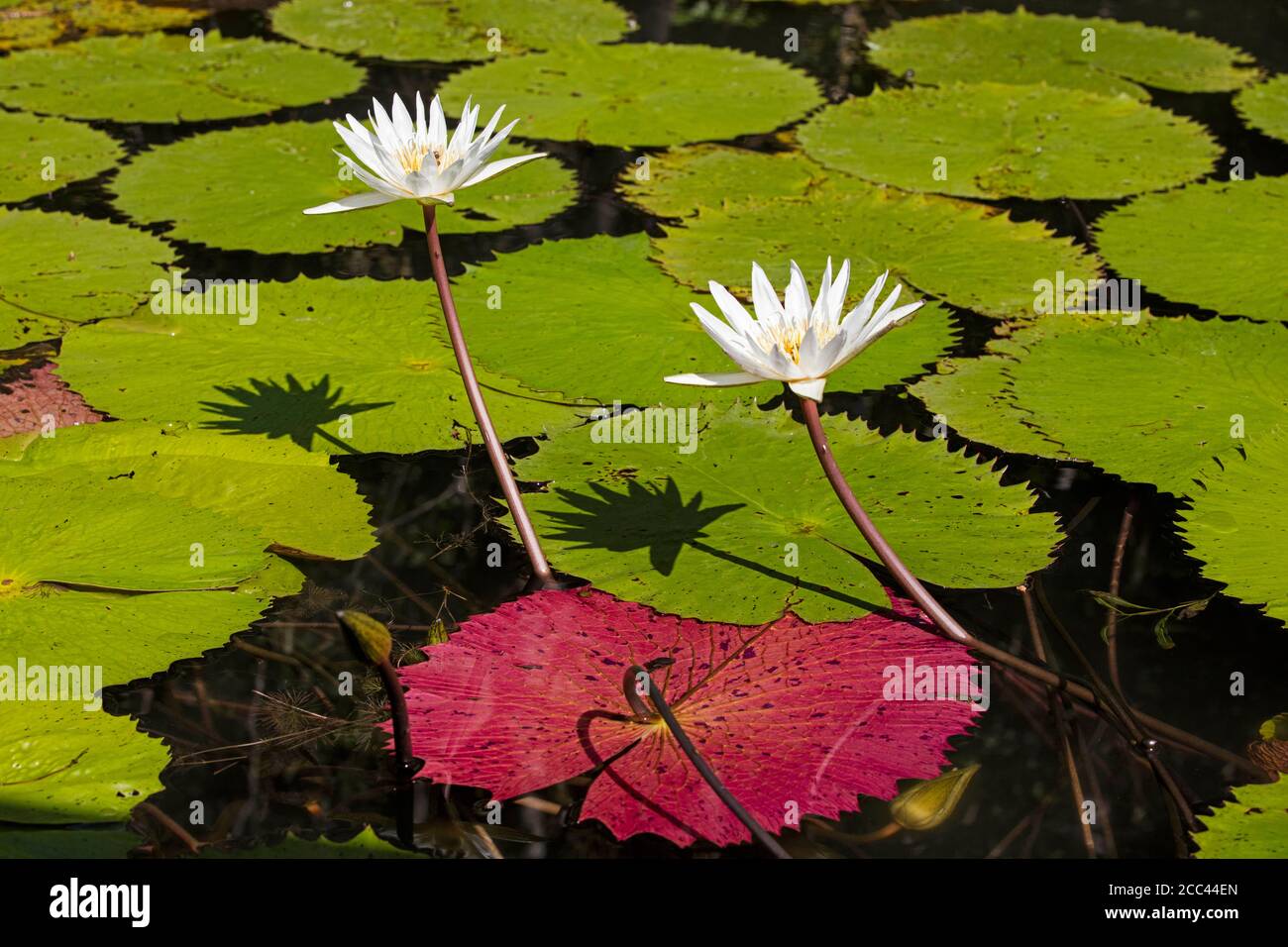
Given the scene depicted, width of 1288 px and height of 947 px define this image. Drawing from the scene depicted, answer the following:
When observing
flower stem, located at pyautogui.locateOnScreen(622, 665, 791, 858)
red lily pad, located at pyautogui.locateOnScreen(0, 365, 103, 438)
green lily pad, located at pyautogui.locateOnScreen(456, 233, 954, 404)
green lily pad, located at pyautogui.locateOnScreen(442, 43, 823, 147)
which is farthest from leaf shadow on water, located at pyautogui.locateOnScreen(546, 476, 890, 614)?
green lily pad, located at pyautogui.locateOnScreen(442, 43, 823, 147)

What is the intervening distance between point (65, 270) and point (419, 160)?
1546 mm

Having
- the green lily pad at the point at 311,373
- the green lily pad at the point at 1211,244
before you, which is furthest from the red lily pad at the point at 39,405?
the green lily pad at the point at 1211,244

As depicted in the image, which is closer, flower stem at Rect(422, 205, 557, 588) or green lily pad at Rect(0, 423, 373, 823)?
green lily pad at Rect(0, 423, 373, 823)

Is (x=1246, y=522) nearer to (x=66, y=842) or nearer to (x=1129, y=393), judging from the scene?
(x=1129, y=393)

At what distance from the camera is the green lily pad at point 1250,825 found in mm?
1552

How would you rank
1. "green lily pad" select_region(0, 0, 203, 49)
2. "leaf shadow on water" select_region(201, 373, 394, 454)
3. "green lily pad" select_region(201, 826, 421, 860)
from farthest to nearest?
"green lily pad" select_region(0, 0, 203, 49) < "leaf shadow on water" select_region(201, 373, 394, 454) < "green lily pad" select_region(201, 826, 421, 860)

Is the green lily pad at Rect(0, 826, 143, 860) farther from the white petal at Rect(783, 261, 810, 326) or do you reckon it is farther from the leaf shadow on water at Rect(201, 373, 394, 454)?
the white petal at Rect(783, 261, 810, 326)

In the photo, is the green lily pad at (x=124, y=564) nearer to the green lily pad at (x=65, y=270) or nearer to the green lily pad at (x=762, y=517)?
the green lily pad at (x=762, y=517)

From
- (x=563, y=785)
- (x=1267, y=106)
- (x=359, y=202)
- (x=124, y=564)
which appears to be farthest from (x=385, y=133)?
(x=1267, y=106)

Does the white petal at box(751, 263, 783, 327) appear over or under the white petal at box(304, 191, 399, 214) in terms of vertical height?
under

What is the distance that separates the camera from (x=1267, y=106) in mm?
4297

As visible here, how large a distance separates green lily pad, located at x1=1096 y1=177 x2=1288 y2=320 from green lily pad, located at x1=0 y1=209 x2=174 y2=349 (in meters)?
2.57

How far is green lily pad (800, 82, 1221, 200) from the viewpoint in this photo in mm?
3670

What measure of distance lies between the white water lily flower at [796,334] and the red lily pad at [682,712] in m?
0.45
